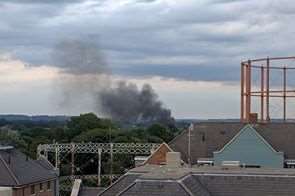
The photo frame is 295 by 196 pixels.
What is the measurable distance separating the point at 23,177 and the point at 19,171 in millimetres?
Answer: 951

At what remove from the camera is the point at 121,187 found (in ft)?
132

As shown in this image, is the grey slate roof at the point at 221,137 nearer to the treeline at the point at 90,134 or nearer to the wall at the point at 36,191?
the wall at the point at 36,191

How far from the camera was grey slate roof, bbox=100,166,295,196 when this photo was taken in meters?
36.0

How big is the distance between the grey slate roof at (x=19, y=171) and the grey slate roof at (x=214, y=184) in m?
22.0

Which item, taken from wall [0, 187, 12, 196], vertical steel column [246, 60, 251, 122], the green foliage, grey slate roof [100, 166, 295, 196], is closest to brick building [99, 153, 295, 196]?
grey slate roof [100, 166, 295, 196]

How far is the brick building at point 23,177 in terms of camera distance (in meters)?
59.6

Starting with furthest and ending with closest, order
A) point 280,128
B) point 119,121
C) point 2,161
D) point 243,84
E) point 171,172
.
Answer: point 119,121
point 243,84
point 280,128
point 2,161
point 171,172

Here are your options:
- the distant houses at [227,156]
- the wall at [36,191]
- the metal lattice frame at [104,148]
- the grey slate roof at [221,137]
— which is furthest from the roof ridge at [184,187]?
the metal lattice frame at [104,148]

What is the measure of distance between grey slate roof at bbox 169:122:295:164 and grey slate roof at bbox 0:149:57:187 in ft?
40.2

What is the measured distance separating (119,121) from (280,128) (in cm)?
11979

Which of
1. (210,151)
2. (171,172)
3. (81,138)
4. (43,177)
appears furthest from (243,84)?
(81,138)

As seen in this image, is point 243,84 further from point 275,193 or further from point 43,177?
point 275,193

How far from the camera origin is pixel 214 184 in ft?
128

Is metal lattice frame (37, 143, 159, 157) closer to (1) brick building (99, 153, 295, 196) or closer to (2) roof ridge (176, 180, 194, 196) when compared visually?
(1) brick building (99, 153, 295, 196)
